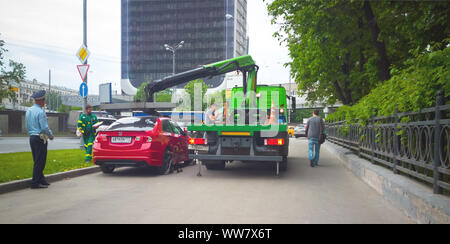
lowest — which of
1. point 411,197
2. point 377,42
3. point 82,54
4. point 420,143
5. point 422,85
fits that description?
point 411,197

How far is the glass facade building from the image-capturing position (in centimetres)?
11306

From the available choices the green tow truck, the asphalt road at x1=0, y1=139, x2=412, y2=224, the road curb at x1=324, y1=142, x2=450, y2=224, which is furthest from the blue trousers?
the road curb at x1=324, y1=142, x2=450, y2=224

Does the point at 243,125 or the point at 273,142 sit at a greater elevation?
the point at 243,125

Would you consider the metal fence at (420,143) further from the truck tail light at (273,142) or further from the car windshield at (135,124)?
the car windshield at (135,124)

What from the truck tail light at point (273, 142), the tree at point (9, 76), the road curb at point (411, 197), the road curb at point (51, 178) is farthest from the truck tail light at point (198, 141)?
the tree at point (9, 76)

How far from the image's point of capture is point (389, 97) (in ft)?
22.5

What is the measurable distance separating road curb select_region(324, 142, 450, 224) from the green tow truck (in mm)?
2319

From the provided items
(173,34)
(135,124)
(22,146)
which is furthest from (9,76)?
(173,34)

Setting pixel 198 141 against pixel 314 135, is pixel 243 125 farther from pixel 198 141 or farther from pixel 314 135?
pixel 314 135

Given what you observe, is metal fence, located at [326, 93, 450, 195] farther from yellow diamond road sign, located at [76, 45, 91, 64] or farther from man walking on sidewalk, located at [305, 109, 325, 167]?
yellow diamond road sign, located at [76, 45, 91, 64]

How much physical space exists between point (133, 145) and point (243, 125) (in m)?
2.67

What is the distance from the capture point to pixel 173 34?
117m

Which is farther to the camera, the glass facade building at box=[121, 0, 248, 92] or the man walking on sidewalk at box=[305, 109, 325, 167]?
the glass facade building at box=[121, 0, 248, 92]
